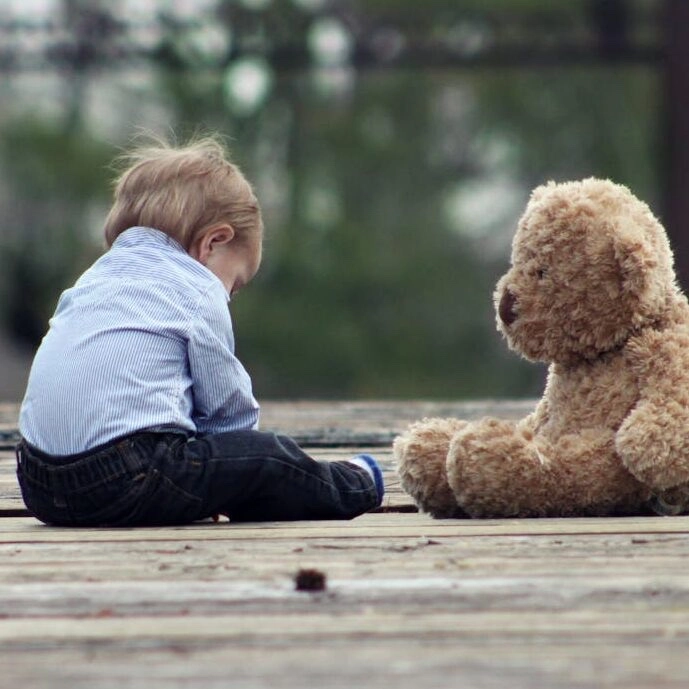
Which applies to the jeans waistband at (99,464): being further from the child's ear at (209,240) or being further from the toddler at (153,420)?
the child's ear at (209,240)

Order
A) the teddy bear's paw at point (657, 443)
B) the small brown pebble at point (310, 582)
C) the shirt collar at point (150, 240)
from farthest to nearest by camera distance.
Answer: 1. the shirt collar at point (150, 240)
2. the teddy bear's paw at point (657, 443)
3. the small brown pebble at point (310, 582)

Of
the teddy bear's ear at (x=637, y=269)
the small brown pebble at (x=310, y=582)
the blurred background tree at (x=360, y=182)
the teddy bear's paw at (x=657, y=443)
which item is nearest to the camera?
the small brown pebble at (x=310, y=582)

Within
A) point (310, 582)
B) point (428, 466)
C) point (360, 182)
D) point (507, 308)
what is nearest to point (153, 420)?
point (428, 466)

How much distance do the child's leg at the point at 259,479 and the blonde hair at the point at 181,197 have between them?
0.54 m

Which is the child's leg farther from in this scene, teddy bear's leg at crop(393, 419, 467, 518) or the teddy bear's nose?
the teddy bear's nose

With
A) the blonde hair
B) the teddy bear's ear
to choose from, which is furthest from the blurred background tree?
the teddy bear's ear

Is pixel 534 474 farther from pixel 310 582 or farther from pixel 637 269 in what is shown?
pixel 310 582

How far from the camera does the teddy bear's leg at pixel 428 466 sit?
2850mm

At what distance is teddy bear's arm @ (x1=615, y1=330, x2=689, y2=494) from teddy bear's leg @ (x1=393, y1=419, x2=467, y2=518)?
1.23ft

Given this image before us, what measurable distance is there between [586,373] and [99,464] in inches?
39.1

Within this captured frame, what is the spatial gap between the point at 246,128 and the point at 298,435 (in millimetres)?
16512

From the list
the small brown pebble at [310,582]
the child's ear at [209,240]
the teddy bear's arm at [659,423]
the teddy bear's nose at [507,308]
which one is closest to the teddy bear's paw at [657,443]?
the teddy bear's arm at [659,423]

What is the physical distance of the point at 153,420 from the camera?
284 cm

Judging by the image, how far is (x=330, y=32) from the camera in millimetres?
11586
